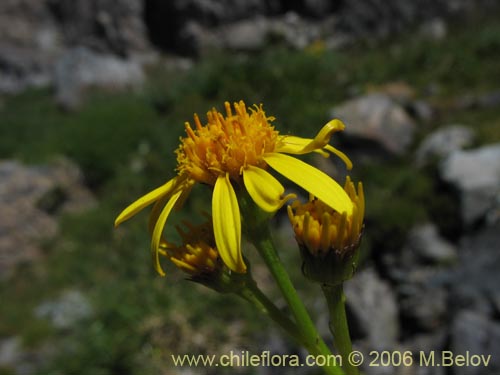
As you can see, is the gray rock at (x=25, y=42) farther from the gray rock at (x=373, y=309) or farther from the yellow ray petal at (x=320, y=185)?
the yellow ray petal at (x=320, y=185)

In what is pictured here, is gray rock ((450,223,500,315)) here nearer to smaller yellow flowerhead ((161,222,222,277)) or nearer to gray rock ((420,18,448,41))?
smaller yellow flowerhead ((161,222,222,277))

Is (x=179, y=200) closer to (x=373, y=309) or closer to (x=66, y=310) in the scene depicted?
(x=373, y=309)

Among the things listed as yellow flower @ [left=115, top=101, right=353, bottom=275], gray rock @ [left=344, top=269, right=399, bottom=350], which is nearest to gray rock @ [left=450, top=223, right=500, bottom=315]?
gray rock @ [left=344, top=269, right=399, bottom=350]

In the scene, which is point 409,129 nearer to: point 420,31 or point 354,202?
Answer: point 354,202

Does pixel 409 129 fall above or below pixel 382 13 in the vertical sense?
below

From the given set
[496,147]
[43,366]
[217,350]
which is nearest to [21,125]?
[43,366]

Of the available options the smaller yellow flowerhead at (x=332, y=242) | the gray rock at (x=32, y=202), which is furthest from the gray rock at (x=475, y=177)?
the gray rock at (x=32, y=202)
